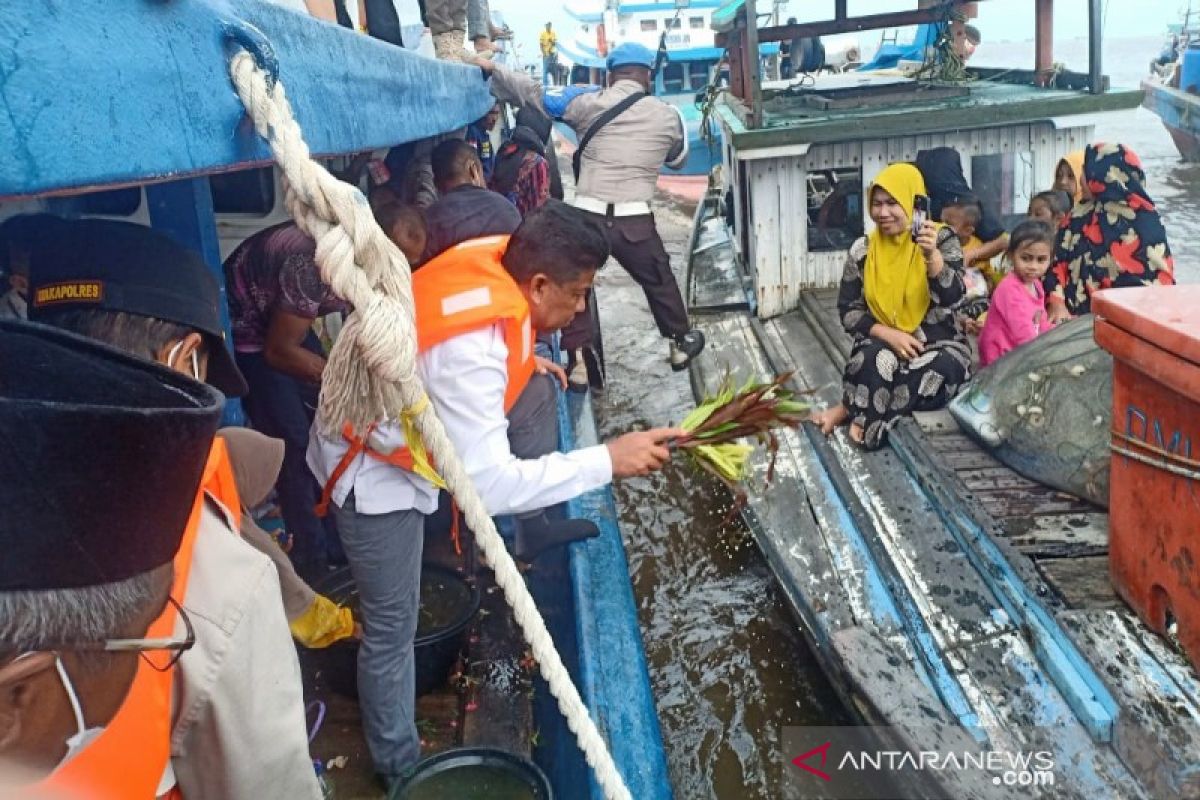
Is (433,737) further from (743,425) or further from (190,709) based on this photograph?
(190,709)

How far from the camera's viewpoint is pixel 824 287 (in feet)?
24.3

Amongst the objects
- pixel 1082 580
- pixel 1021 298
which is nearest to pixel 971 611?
pixel 1082 580

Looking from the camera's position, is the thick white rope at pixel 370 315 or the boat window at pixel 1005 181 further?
the boat window at pixel 1005 181

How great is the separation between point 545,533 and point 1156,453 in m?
2.38

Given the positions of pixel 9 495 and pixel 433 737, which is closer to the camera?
pixel 9 495

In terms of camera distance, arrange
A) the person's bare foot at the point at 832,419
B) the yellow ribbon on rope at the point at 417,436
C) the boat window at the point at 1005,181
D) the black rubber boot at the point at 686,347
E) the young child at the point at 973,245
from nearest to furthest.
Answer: the yellow ribbon on rope at the point at 417,436
the person's bare foot at the point at 832,419
the young child at the point at 973,245
the black rubber boot at the point at 686,347
the boat window at the point at 1005,181

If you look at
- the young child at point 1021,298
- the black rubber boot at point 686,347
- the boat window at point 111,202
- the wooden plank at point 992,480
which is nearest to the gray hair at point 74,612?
the boat window at point 111,202

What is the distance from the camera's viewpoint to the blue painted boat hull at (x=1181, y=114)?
61.1ft

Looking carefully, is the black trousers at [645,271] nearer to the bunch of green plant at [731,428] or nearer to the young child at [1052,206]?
the young child at [1052,206]

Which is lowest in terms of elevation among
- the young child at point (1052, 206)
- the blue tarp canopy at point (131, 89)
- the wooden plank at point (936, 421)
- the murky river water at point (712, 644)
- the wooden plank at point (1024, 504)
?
the murky river water at point (712, 644)

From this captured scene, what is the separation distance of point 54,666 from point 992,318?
196 inches

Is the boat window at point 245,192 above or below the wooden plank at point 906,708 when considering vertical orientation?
above

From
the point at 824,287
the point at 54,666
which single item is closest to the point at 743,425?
the point at 54,666

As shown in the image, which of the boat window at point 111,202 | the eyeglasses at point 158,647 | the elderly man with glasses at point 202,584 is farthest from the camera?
the boat window at point 111,202
